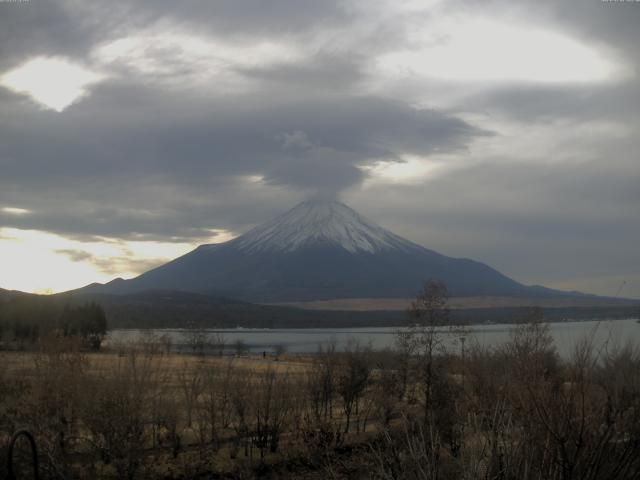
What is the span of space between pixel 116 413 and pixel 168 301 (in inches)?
6437

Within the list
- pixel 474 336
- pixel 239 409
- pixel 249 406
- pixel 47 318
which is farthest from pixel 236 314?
pixel 239 409

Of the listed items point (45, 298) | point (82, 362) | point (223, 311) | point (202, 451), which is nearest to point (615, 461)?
point (202, 451)

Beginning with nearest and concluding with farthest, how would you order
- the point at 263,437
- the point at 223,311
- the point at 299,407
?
the point at 263,437 < the point at 299,407 < the point at 223,311

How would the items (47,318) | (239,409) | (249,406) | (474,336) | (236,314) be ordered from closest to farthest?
(239,409), (249,406), (474,336), (47,318), (236,314)

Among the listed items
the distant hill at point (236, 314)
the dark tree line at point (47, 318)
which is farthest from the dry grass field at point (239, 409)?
the distant hill at point (236, 314)

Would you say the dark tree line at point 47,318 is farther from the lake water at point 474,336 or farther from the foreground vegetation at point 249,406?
the foreground vegetation at point 249,406

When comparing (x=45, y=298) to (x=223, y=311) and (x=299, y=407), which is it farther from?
(x=223, y=311)

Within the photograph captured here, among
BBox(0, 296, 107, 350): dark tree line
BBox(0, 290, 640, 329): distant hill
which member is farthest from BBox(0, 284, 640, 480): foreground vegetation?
BBox(0, 290, 640, 329): distant hill

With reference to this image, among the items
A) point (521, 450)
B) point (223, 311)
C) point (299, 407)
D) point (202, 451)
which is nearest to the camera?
point (521, 450)

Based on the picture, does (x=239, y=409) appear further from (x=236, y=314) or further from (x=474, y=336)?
(x=236, y=314)

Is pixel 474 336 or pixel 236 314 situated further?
→ pixel 236 314

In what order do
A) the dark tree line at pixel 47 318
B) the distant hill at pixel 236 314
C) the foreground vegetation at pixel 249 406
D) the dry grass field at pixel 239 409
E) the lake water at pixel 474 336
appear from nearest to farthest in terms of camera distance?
the lake water at pixel 474 336, the dry grass field at pixel 239 409, the foreground vegetation at pixel 249 406, the dark tree line at pixel 47 318, the distant hill at pixel 236 314

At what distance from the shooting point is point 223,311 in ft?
575

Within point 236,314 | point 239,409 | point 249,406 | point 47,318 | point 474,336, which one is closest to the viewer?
point 239,409
